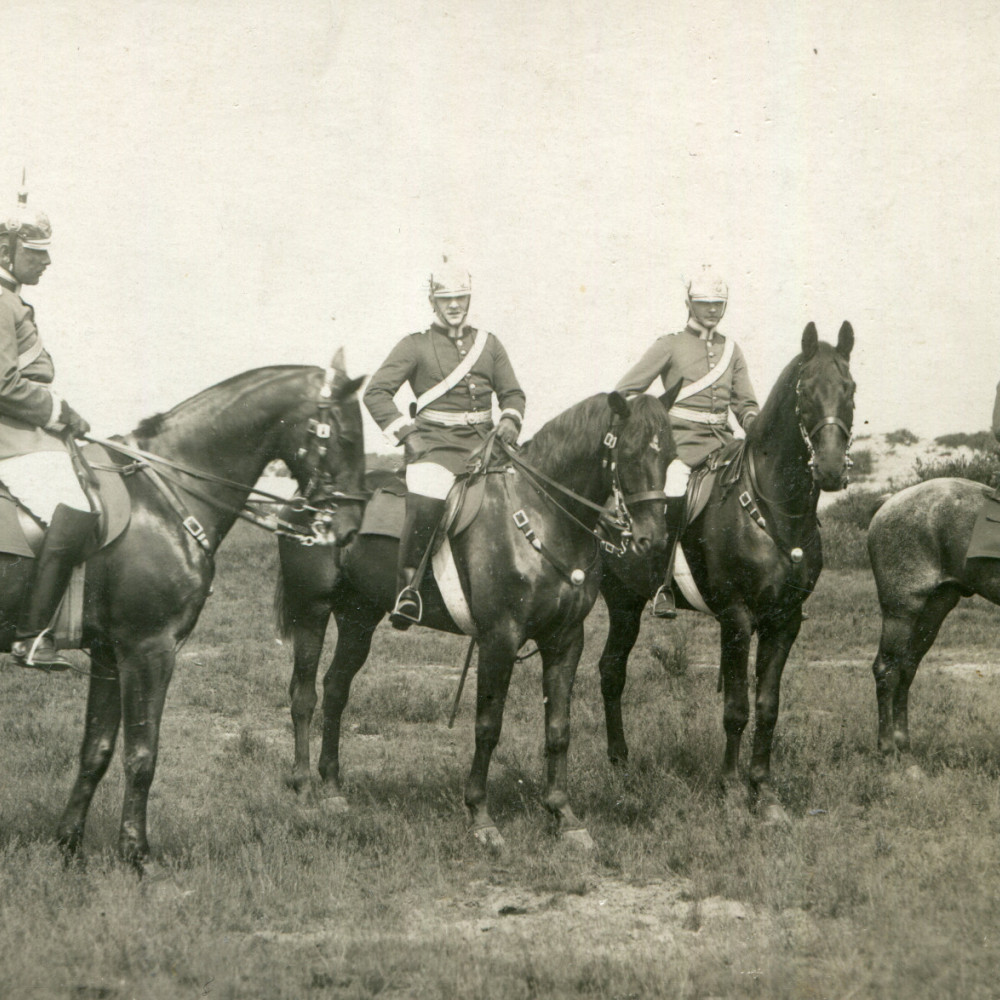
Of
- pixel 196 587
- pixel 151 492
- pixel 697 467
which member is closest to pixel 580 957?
pixel 196 587

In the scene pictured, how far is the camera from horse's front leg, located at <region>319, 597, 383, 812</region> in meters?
7.96

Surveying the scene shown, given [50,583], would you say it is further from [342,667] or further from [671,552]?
[671,552]

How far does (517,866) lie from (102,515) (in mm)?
3000

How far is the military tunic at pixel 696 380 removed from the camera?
8422 mm

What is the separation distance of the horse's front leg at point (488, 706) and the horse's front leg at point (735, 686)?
65.9 inches

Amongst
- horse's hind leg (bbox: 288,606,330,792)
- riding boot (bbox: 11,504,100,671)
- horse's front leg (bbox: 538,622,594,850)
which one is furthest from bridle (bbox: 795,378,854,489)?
riding boot (bbox: 11,504,100,671)

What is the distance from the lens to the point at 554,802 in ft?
22.2

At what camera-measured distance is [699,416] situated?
852 centimetres

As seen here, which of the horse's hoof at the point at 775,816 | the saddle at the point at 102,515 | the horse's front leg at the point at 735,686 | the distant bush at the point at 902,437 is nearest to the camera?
the saddle at the point at 102,515

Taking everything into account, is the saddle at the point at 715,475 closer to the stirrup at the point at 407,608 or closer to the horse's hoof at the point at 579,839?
the stirrup at the point at 407,608

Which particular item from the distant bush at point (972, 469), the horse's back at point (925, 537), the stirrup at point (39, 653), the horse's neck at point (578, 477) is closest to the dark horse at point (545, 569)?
the horse's neck at point (578, 477)

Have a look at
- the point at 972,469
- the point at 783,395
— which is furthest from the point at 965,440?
the point at 783,395

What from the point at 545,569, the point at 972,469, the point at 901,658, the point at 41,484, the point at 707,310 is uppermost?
the point at 707,310

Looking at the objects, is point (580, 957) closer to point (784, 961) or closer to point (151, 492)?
point (784, 961)
